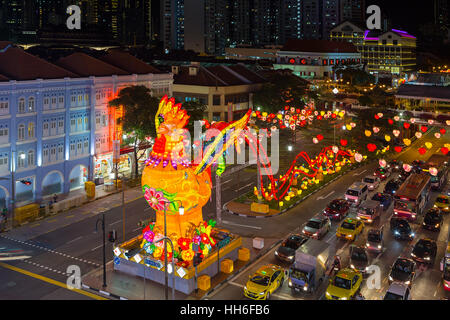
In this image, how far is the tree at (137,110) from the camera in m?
60.0

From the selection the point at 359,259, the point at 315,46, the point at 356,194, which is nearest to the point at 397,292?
the point at 359,259

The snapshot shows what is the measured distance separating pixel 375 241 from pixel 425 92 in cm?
4094

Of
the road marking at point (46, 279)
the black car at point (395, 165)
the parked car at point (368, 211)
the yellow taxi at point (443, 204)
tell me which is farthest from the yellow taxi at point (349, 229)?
the black car at point (395, 165)

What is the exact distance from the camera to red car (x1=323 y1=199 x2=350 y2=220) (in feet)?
158

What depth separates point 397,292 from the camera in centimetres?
3070

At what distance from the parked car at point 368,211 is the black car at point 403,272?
12274 mm

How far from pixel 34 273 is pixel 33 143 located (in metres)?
20.3

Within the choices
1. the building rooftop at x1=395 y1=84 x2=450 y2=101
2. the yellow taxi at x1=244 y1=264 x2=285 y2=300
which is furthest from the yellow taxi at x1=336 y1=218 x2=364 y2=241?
the building rooftop at x1=395 y1=84 x2=450 y2=101

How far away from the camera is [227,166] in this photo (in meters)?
69.7

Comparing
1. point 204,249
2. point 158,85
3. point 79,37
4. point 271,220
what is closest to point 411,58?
point 79,37

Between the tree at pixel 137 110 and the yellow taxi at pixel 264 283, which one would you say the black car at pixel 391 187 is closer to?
the yellow taxi at pixel 264 283

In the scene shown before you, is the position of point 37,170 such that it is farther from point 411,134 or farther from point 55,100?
point 411,134

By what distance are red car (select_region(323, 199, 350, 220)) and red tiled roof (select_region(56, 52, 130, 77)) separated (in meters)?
32.1

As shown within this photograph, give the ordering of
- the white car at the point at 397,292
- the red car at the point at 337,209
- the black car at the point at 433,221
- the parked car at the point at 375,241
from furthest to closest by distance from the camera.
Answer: the red car at the point at 337,209 → the black car at the point at 433,221 → the parked car at the point at 375,241 → the white car at the point at 397,292
